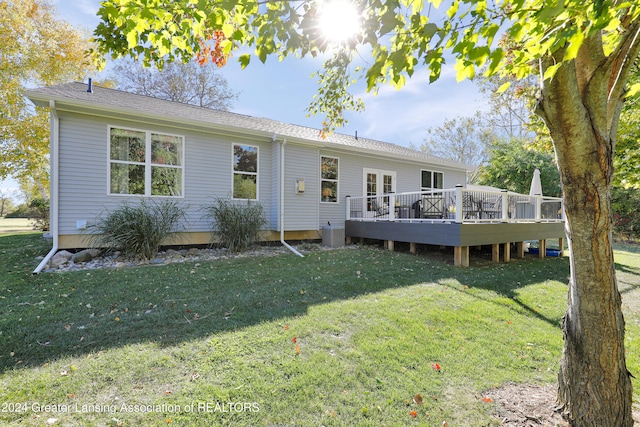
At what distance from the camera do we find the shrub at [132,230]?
6.41m

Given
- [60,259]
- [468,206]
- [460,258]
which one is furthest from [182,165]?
[468,206]

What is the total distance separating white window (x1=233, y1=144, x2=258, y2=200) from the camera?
28.6 feet

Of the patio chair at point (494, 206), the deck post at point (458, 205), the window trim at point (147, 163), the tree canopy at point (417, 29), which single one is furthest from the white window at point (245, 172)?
the patio chair at point (494, 206)

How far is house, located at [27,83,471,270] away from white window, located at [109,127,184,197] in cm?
2

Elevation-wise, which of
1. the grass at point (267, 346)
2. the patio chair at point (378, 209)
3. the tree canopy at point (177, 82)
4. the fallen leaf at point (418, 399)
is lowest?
the fallen leaf at point (418, 399)

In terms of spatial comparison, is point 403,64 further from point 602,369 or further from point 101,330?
point 101,330

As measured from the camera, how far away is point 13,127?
47.5 feet

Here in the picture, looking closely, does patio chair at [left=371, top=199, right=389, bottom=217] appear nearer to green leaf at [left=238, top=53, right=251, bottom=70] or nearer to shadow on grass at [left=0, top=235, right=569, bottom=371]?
shadow on grass at [left=0, top=235, right=569, bottom=371]

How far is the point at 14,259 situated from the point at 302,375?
7566 millimetres

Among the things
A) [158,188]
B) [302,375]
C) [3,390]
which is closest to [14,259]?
[158,188]

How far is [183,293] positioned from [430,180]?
11.3m

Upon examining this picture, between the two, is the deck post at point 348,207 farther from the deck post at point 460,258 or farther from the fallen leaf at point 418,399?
the fallen leaf at point 418,399

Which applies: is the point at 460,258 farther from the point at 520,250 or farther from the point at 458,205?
the point at 520,250

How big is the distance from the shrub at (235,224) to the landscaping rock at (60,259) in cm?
305
